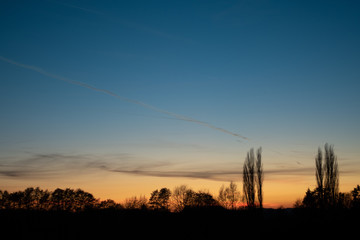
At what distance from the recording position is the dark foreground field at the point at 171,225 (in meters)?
28.1

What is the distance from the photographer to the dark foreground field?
2811 cm

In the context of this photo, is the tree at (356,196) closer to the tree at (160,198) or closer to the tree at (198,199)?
the tree at (198,199)

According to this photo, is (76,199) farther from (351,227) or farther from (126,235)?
(351,227)

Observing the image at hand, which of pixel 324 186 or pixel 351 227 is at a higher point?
pixel 324 186

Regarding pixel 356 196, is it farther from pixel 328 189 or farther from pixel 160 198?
pixel 160 198

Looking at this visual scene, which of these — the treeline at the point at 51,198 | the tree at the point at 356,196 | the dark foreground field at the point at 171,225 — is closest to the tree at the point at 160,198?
the treeline at the point at 51,198

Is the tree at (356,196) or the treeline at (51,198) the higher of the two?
the tree at (356,196)

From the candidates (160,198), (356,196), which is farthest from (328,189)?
(160,198)

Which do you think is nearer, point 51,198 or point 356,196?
point 356,196

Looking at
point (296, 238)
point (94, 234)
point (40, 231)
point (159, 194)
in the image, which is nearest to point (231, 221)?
point (296, 238)

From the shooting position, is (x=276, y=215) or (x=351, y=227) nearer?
(x=351, y=227)

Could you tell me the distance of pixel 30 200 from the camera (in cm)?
7912

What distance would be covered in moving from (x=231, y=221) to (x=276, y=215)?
718 cm

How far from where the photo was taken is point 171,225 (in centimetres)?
3312
